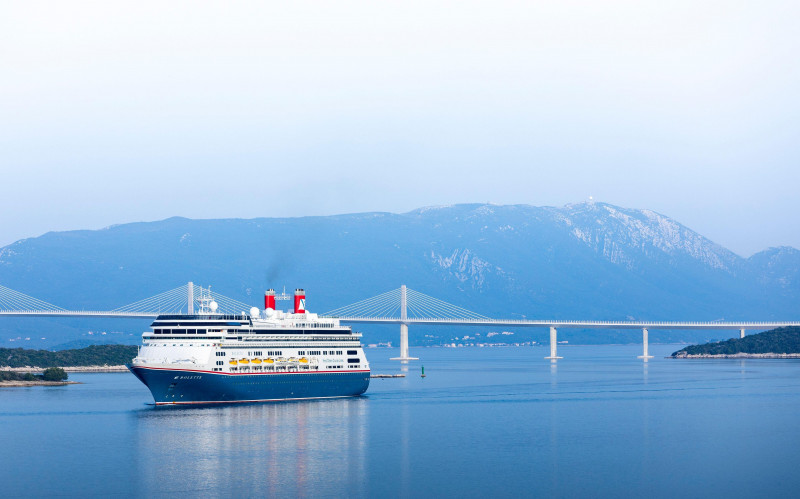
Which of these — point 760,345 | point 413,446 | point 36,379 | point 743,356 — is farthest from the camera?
point 760,345

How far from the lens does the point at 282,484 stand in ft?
105

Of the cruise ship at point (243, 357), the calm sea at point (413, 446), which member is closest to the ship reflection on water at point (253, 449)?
the calm sea at point (413, 446)

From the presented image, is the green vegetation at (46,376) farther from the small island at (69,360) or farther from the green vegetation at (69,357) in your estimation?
the green vegetation at (69,357)

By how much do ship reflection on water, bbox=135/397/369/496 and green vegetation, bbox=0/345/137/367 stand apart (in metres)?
48.4

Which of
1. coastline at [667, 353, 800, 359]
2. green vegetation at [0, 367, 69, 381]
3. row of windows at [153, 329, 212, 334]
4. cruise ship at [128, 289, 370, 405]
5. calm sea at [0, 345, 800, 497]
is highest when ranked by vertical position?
row of windows at [153, 329, 212, 334]

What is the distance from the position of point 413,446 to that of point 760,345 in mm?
107923

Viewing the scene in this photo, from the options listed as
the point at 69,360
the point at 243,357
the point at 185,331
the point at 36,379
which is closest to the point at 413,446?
the point at 243,357

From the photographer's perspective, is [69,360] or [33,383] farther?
[69,360]

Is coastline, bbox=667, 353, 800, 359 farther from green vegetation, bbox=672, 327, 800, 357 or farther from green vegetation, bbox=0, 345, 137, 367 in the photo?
green vegetation, bbox=0, 345, 137, 367

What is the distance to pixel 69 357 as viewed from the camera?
103 m

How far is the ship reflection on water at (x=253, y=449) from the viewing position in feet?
105

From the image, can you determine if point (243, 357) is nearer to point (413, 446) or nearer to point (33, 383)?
point (413, 446)

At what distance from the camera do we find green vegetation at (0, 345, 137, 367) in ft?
317

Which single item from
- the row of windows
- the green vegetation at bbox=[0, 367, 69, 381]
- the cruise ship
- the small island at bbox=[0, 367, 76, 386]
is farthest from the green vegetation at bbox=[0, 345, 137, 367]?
the row of windows
